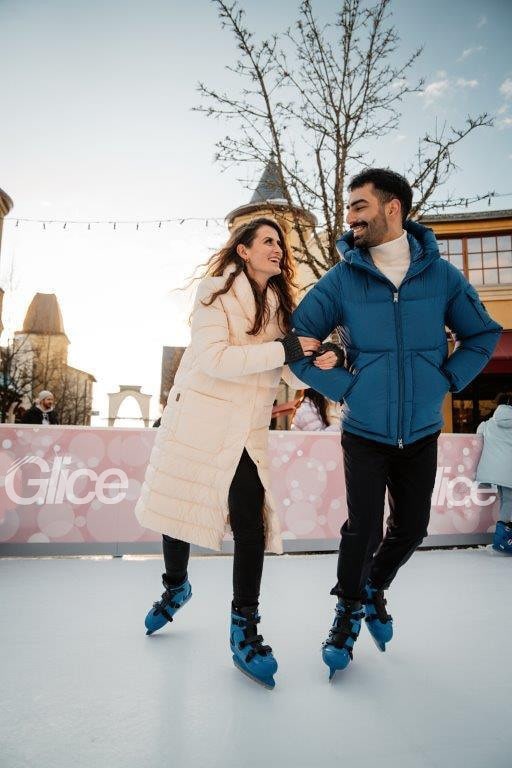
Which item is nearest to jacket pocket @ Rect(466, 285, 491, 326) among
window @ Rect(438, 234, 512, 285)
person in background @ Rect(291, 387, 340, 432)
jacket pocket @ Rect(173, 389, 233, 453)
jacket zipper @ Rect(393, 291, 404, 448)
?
jacket zipper @ Rect(393, 291, 404, 448)

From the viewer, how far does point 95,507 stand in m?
4.11

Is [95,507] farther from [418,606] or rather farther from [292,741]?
[292,741]

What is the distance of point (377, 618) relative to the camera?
2006 mm

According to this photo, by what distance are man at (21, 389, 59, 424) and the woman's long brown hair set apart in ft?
17.8

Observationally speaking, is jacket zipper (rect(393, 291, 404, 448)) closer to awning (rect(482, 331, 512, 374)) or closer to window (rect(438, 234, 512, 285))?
awning (rect(482, 331, 512, 374))

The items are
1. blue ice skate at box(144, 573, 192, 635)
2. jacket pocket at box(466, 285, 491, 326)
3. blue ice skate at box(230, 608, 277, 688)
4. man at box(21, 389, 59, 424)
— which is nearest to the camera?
blue ice skate at box(230, 608, 277, 688)

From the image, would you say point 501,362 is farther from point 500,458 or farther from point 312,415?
point 312,415

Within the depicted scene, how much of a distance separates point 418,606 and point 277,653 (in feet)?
3.45

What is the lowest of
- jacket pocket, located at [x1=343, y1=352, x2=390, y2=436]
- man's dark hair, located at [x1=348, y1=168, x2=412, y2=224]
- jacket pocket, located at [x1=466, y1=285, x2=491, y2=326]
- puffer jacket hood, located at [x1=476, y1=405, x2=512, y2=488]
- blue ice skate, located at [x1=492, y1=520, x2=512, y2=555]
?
blue ice skate, located at [x1=492, y1=520, x2=512, y2=555]

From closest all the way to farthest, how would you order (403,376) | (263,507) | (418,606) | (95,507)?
(403,376)
(263,507)
(418,606)
(95,507)

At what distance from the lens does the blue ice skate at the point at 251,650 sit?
5.48 ft

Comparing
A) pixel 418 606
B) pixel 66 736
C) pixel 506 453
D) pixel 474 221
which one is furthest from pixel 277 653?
pixel 474 221

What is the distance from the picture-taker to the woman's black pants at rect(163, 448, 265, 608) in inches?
72.0

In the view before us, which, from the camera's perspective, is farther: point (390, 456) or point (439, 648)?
point (439, 648)
